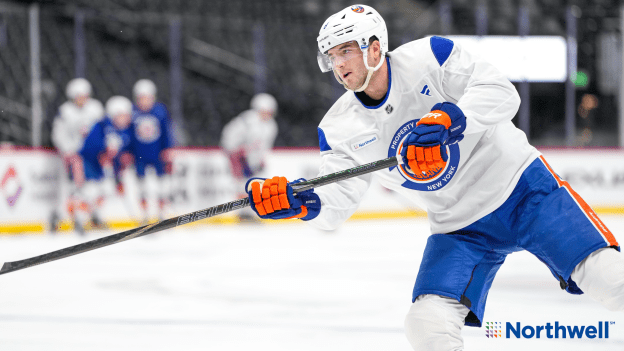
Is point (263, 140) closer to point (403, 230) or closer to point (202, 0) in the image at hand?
point (403, 230)

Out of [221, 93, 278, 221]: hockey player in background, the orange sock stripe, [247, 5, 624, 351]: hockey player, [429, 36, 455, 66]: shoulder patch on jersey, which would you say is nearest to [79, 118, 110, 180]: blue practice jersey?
[221, 93, 278, 221]: hockey player in background

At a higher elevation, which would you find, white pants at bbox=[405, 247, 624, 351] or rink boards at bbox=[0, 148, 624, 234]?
white pants at bbox=[405, 247, 624, 351]

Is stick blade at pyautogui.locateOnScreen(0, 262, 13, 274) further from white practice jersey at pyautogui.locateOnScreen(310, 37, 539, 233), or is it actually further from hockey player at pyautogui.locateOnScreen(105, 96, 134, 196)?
hockey player at pyautogui.locateOnScreen(105, 96, 134, 196)

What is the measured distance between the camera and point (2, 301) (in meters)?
3.32

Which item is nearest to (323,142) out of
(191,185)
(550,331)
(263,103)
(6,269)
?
(6,269)

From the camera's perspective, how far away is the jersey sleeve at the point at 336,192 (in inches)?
79.9

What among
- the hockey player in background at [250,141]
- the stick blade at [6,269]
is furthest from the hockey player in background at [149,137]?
the stick blade at [6,269]

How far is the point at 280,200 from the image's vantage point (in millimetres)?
1913

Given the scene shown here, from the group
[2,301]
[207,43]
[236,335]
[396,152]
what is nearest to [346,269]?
[236,335]

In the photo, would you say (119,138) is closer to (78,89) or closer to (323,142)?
(78,89)

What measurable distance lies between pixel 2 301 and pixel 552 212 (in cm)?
270

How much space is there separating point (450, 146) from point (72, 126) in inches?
216

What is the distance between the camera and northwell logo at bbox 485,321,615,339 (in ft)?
8.32

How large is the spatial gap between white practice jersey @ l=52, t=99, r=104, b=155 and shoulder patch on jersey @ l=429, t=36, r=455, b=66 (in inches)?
208
